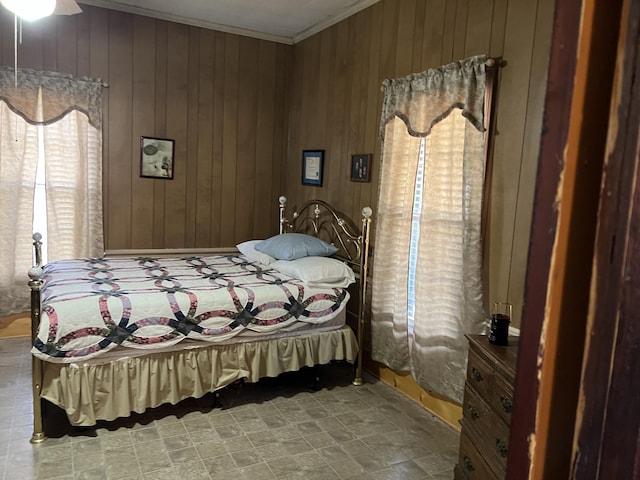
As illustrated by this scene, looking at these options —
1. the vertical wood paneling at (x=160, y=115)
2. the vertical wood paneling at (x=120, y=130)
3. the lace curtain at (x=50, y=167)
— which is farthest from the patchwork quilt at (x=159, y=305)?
the vertical wood paneling at (x=160, y=115)

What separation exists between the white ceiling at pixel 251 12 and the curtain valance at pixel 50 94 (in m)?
0.68

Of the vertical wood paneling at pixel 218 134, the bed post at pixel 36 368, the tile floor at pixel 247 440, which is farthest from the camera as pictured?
the vertical wood paneling at pixel 218 134

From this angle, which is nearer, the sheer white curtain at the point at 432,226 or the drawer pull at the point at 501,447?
the drawer pull at the point at 501,447

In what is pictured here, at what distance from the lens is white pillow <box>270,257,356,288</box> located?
3389 mm

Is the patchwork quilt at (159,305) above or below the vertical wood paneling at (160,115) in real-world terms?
below

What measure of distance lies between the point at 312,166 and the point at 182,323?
2160mm

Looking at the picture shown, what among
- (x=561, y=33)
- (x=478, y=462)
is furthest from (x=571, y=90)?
(x=478, y=462)

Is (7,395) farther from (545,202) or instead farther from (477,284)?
(545,202)

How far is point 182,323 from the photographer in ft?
9.39

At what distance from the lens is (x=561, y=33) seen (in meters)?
0.44

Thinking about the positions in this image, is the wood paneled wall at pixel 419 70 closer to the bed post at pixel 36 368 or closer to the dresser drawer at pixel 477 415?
the dresser drawer at pixel 477 415

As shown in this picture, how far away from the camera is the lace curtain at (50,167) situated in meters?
3.90

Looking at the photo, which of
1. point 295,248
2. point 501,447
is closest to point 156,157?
point 295,248

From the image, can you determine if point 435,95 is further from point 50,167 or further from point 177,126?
point 50,167
